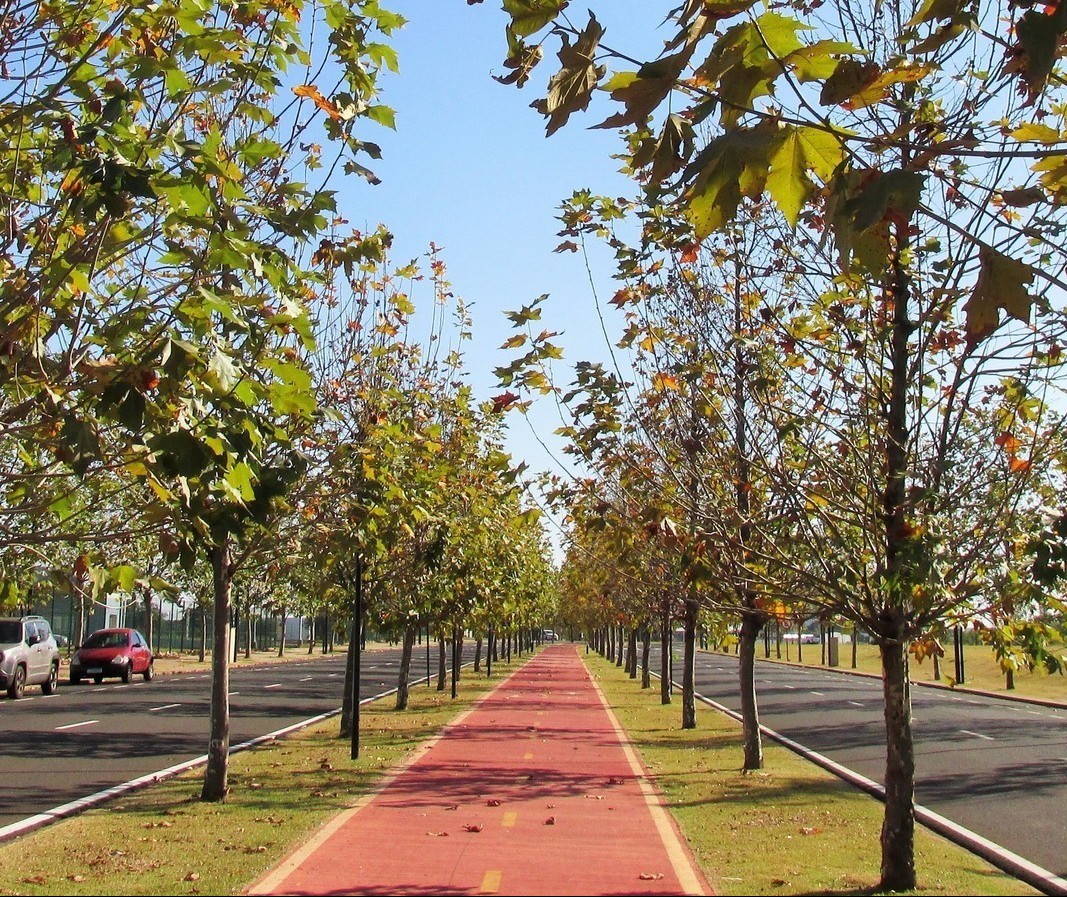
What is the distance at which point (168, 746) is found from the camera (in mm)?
16578

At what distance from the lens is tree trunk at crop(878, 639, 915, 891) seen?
318 inches

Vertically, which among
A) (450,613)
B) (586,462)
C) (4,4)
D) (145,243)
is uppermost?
(4,4)

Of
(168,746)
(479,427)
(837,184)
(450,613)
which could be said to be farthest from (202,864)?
(450,613)

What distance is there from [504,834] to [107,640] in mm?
28546

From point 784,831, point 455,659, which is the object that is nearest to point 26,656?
point 455,659

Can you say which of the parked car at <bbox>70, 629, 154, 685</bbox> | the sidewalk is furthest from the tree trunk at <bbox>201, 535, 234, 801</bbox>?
the parked car at <bbox>70, 629, 154, 685</bbox>

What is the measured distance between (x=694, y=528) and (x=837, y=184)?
668cm

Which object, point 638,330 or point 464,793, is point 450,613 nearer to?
point 464,793

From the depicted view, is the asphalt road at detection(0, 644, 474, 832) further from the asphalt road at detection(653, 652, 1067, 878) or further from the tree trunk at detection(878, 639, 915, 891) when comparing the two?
the asphalt road at detection(653, 652, 1067, 878)

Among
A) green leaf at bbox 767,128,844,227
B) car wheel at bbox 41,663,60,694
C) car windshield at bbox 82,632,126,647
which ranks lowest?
car wheel at bbox 41,663,60,694

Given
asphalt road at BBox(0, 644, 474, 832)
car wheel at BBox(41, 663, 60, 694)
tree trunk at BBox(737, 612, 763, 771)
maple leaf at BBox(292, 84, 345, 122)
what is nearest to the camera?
maple leaf at BBox(292, 84, 345, 122)

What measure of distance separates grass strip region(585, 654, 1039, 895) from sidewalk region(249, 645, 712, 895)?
1.00 ft

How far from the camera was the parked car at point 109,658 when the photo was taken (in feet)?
110

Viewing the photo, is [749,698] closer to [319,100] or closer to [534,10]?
[319,100]
